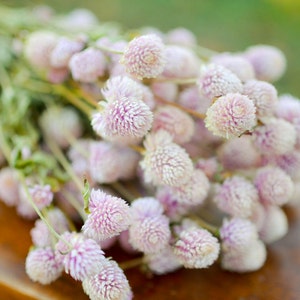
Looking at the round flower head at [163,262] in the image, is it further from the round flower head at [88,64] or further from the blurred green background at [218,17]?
the blurred green background at [218,17]

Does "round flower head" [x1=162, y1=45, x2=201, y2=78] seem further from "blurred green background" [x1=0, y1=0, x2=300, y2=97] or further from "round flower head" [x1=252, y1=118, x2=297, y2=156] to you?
"blurred green background" [x1=0, y1=0, x2=300, y2=97]

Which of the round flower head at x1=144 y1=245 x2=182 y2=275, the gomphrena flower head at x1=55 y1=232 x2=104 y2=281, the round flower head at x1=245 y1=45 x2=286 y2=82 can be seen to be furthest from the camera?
the round flower head at x1=245 y1=45 x2=286 y2=82

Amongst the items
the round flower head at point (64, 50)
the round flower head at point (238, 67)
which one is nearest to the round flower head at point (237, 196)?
the round flower head at point (238, 67)

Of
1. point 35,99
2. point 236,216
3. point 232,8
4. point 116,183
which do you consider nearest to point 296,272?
point 236,216

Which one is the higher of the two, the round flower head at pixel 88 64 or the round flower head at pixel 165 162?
the round flower head at pixel 88 64

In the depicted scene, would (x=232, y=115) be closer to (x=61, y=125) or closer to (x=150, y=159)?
(x=150, y=159)

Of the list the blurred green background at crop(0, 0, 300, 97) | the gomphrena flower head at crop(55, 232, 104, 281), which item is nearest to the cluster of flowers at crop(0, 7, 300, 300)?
the gomphrena flower head at crop(55, 232, 104, 281)

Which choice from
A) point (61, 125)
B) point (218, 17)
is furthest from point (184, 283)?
point (218, 17)
